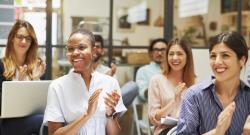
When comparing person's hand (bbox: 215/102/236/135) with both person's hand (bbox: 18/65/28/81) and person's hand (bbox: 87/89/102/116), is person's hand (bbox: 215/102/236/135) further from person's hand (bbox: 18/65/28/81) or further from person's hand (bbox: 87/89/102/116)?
person's hand (bbox: 18/65/28/81)

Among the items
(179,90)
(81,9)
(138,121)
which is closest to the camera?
(179,90)

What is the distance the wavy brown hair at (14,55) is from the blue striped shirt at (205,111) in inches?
49.3

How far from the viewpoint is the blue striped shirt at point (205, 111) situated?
1670 millimetres

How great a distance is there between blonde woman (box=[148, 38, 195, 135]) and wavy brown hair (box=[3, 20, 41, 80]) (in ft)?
2.70

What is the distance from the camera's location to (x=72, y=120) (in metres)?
1.86

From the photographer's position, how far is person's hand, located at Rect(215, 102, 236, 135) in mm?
1555

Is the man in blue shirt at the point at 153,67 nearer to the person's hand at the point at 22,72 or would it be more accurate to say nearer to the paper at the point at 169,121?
the person's hand at the point at 22,72

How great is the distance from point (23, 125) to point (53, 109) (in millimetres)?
420

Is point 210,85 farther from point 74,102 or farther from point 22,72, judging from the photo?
point 22,72

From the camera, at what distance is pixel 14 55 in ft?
8.77

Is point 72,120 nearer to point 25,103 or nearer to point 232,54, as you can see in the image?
point 25,103

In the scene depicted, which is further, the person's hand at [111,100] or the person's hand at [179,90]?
the person's hand at [179,90]

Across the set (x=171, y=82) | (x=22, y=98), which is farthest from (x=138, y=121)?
(x=22, y=98)

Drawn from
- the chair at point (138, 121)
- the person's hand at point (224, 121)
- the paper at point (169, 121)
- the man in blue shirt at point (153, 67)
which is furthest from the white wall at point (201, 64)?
the person's hand at point (224, 121)
